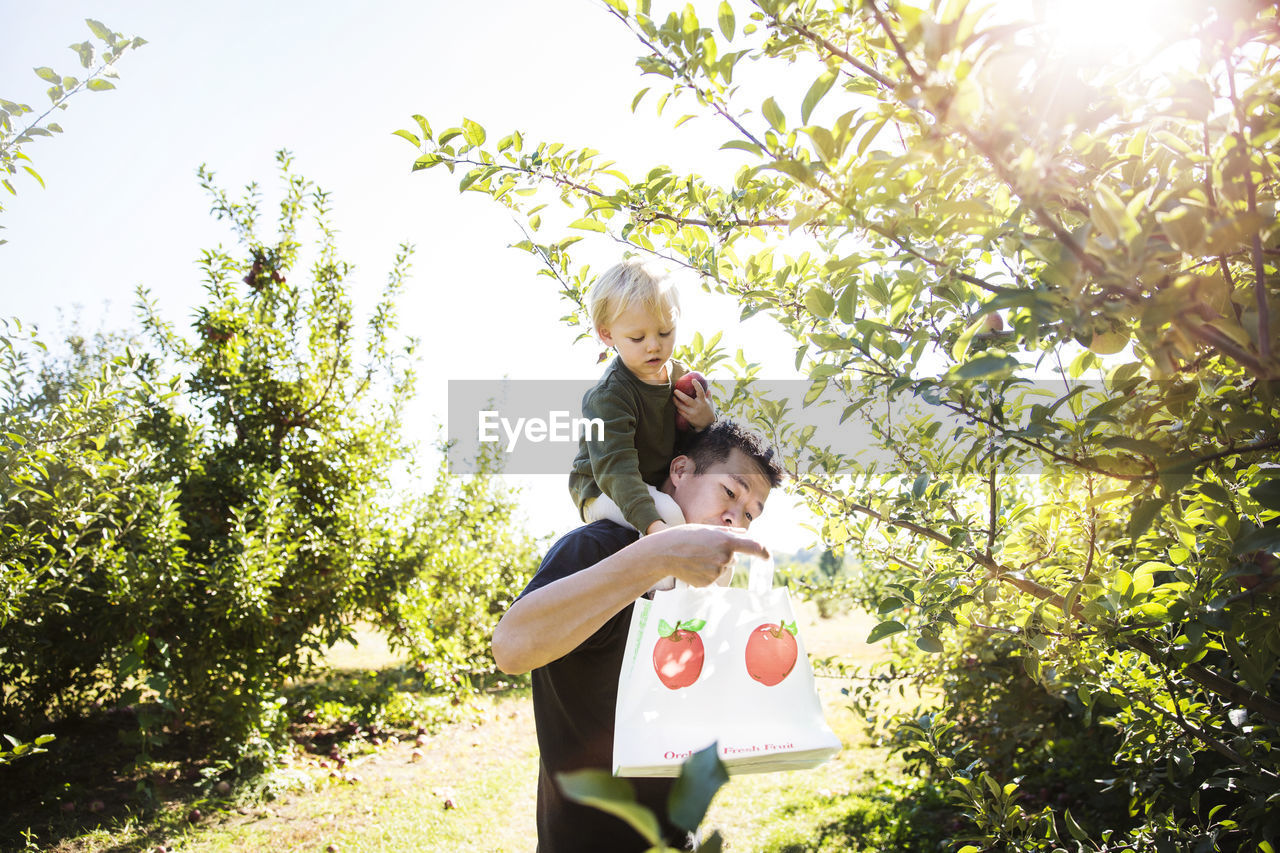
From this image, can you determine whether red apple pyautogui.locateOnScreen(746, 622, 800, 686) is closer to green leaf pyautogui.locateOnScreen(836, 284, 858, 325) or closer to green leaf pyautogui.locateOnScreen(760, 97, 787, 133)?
green leaf pyautogui.locateOnScreen(836, 284, 858, 325)

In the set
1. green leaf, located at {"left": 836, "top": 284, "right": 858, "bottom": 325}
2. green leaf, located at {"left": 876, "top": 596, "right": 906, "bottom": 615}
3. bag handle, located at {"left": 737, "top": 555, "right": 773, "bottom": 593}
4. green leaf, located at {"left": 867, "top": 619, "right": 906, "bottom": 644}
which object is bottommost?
green leaf, located at {"left": 867, "top": 619, "right": 906, "bottom": 644}

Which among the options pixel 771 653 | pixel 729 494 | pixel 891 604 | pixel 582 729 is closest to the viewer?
pixel 771 653

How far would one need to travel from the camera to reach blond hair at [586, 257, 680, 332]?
1.90 metres

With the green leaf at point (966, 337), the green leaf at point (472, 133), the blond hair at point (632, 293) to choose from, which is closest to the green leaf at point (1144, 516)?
the green leaf at point (966, 337)

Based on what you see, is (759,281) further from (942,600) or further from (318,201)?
(318,201)

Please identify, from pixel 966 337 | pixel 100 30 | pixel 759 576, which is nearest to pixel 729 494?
pixel 759 576

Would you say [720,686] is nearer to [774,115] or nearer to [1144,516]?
[1144,516]

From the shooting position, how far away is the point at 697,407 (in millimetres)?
1948

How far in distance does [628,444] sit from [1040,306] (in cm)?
108

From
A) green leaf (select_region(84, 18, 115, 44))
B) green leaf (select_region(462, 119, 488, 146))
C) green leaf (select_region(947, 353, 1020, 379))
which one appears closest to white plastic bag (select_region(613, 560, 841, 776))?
green leaf (select_region(947, 353, 1020, 379))

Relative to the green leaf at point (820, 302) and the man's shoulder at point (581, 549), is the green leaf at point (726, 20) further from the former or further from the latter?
the man's shoulder at point (581, 549)

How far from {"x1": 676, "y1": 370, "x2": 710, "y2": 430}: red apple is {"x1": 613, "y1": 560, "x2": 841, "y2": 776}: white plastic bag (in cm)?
69

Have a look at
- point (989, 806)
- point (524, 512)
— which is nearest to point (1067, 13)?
point (989, 806)

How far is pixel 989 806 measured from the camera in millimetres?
1806
